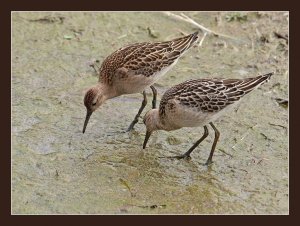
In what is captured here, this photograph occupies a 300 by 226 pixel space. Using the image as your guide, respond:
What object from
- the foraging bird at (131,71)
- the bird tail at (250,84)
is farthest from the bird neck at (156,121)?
the bird tail at (250,84)

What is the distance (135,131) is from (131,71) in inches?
37.4

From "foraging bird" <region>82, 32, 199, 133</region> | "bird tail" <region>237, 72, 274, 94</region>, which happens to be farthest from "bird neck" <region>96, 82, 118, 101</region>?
"bird tail" <region>237, 72, 274, 94</region>

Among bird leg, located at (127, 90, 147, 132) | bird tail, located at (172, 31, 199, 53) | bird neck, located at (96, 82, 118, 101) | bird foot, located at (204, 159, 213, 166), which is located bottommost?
bird foot, located at (204, 159, 213, 166)

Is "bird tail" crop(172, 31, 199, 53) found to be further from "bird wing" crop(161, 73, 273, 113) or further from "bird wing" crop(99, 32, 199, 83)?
"bird wing" crop(161, 73, 273, 113)

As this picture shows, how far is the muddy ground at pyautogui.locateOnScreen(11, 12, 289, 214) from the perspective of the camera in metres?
8.07

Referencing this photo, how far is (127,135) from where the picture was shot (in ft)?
31.3

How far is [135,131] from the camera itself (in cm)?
969

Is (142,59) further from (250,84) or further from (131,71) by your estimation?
(250,84)

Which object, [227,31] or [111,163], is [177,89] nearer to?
[111,163]

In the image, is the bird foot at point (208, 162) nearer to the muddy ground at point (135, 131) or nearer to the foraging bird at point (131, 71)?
the muddy ground at point (135, 131)

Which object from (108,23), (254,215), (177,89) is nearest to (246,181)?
(254,215)

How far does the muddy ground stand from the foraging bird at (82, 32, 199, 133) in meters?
0.51

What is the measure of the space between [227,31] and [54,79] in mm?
3462

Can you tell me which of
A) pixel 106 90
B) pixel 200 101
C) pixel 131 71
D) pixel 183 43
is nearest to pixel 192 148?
pixel 200 101
